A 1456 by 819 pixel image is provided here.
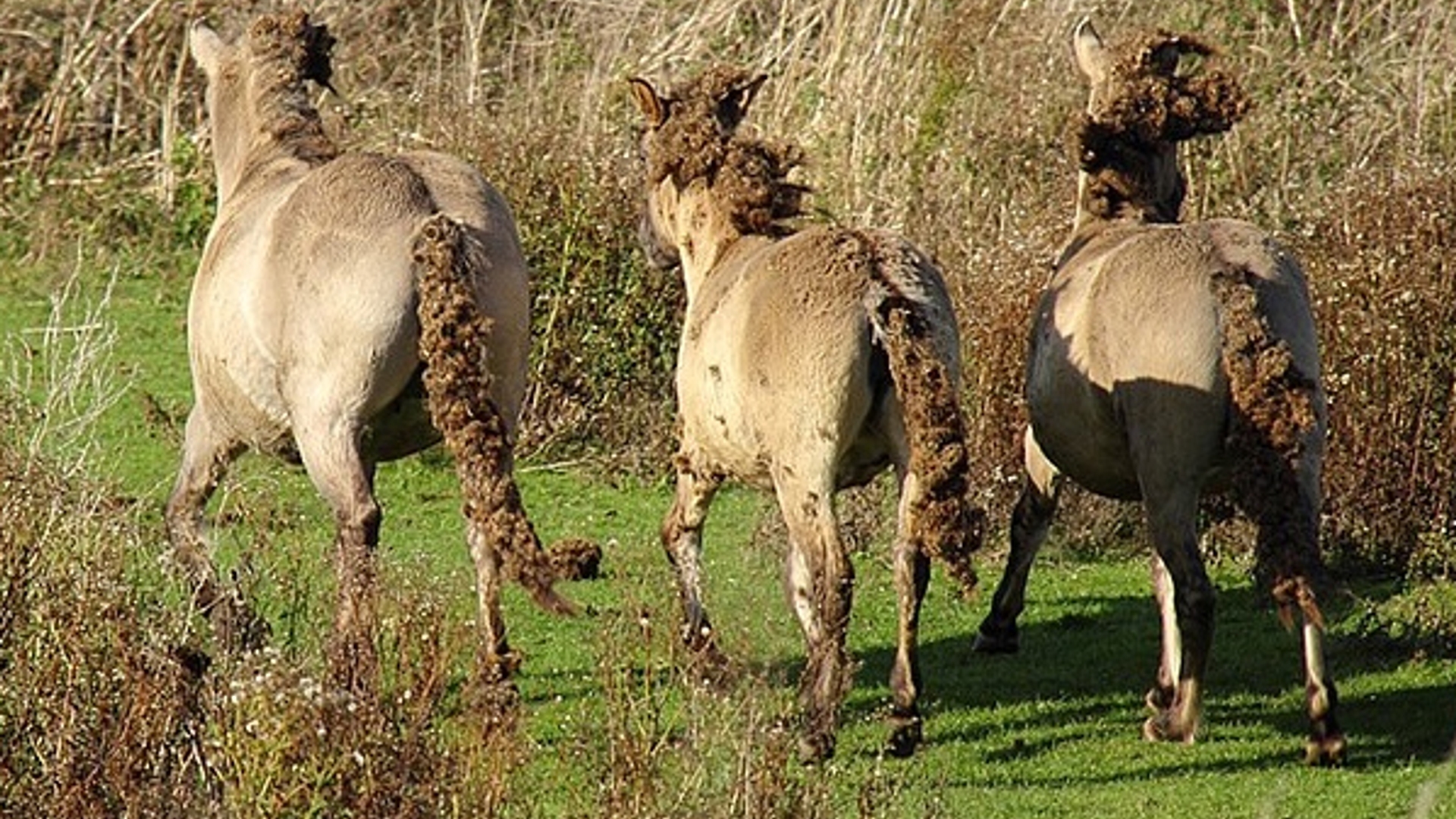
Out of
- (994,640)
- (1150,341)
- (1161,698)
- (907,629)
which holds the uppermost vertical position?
(1150,341)

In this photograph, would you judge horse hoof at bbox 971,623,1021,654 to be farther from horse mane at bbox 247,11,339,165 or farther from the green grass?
horse mane at bbox 247,11,339,165

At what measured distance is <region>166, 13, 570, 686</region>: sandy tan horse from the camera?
8648 mm

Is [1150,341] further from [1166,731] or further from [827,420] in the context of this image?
[1166,731]

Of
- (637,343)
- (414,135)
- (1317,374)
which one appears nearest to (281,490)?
(637,343)

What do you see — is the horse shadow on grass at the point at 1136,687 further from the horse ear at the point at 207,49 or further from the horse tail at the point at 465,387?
the horse ear at the point at 207,49

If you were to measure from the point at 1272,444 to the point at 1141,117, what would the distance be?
91.6 inches

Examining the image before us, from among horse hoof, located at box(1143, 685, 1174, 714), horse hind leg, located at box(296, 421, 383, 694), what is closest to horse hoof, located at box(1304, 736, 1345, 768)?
horse hoof, located at box(1143, 685, 1174, 714)

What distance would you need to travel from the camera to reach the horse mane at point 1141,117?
10.3 metres

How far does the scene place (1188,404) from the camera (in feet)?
28.3

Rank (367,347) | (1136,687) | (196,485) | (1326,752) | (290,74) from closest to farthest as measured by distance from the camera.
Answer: (1326,752)
(367,347)
(196,485)
(1136,687)
(290,74)

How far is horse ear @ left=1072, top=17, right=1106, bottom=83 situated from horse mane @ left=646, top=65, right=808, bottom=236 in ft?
4.81

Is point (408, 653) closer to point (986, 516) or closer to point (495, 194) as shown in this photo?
point (495, 194)

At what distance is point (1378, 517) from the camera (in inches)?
Result: 454

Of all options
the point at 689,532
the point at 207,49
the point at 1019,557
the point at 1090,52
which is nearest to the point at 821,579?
the point at 689,532
